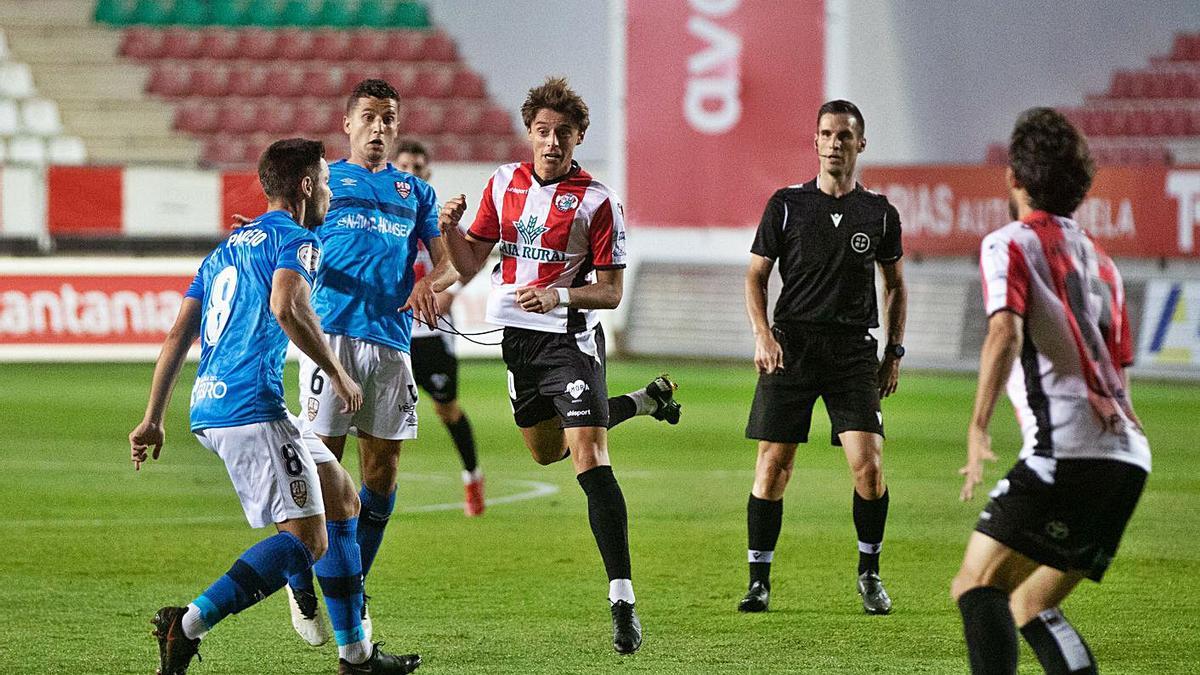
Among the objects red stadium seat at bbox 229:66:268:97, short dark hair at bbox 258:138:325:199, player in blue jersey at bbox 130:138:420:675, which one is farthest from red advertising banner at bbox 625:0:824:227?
player in blue jersey at bbox 130:138:420:675

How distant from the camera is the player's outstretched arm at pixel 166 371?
545 cm

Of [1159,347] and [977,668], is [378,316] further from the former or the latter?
[1159,347]

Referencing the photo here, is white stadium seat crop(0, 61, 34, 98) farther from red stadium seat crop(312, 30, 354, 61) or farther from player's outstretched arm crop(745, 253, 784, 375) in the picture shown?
player's outstretched arm crop(745, 253, 784, 375)

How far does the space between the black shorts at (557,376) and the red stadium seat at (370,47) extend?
74.8 ft

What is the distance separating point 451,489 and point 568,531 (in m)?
1.99

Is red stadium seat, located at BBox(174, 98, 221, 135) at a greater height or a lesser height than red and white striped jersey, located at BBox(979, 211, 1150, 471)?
greater

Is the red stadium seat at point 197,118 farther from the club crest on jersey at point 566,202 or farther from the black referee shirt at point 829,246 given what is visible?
the club crest on jersey at point 566,202

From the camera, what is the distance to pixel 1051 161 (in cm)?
449

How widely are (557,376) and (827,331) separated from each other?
1234mm

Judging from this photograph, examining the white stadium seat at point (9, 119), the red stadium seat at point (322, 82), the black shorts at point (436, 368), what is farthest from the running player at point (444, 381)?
the red stadium seat at point (322, 82)

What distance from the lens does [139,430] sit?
548cm

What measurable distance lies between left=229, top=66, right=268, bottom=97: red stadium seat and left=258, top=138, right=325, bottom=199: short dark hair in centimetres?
2369

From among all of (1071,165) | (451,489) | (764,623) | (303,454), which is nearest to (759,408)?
(764,623)

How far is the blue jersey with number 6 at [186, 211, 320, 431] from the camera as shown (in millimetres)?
5383
